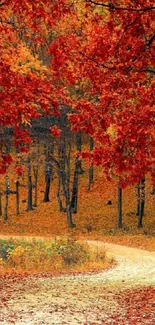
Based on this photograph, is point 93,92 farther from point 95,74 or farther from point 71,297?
point 71,297

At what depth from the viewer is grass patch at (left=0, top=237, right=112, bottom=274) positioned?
18.6 metres

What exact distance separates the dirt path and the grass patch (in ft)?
3.99

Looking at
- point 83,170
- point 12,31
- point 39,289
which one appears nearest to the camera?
point 12,31

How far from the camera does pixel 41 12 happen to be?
1021 cm

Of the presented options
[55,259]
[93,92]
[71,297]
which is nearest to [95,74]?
[93,92]

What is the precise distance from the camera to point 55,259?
19.8 metres

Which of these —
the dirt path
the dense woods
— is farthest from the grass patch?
the dense woods

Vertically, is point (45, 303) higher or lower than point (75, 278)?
higher

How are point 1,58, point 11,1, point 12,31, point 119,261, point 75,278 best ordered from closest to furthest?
point 11,1 < point 1,58 < point 12,31 < point 75,278 < point 119,261

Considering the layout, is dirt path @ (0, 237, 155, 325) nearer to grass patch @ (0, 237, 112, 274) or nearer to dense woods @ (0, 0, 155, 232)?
grass patch @ (0, 237, 112, 274)

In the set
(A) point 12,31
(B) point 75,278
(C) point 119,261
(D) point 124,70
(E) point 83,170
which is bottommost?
(E) point 83,170

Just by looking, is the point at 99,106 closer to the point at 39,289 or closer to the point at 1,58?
the point at 1,58

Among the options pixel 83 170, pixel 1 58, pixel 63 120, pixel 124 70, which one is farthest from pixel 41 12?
pixel 83 170

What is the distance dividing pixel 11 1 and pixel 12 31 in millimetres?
1607
